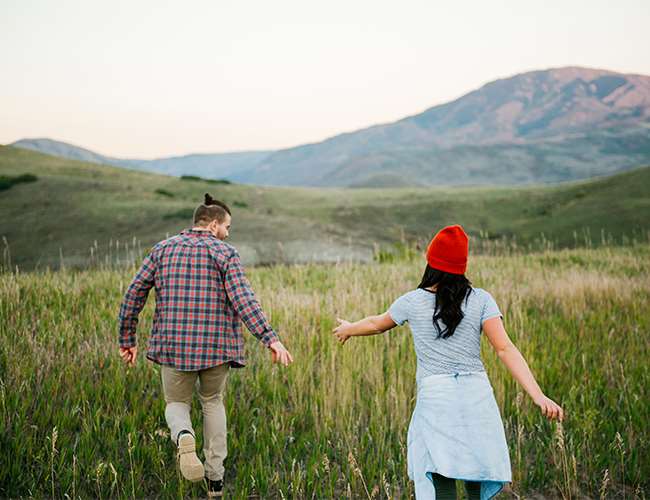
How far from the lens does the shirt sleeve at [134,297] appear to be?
136 inches

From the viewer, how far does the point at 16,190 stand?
96.5ft

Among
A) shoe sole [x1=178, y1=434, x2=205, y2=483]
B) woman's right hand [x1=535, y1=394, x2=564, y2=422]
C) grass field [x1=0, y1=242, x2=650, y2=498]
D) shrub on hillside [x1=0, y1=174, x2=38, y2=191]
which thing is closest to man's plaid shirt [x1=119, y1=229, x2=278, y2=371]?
shoe sole [x1=178, y1=434, x2=205, y2=483]

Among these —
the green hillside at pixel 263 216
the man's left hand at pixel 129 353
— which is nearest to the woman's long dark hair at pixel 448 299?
the man's left hand at pixel 129 353

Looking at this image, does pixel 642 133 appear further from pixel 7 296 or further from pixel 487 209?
pixel 7 296

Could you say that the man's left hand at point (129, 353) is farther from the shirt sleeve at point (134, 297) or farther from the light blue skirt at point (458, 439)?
the light blue skirt at point (458, 439)

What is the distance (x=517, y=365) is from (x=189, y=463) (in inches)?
71.8

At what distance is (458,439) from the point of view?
8.27 feet

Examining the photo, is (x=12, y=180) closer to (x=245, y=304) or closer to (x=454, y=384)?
(x=245, y=304)

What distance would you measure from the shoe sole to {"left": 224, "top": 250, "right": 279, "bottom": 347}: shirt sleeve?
0.72 meters

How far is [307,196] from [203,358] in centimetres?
4890

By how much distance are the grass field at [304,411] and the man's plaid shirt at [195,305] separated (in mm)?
656

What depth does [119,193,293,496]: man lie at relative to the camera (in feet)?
11.0

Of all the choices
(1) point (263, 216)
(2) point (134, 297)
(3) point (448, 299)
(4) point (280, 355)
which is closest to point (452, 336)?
(3) point (448, 299)

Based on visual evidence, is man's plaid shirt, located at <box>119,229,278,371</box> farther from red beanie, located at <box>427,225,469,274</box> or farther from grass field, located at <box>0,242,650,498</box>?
red beanie, located at <box>427,225,469,274</box>
